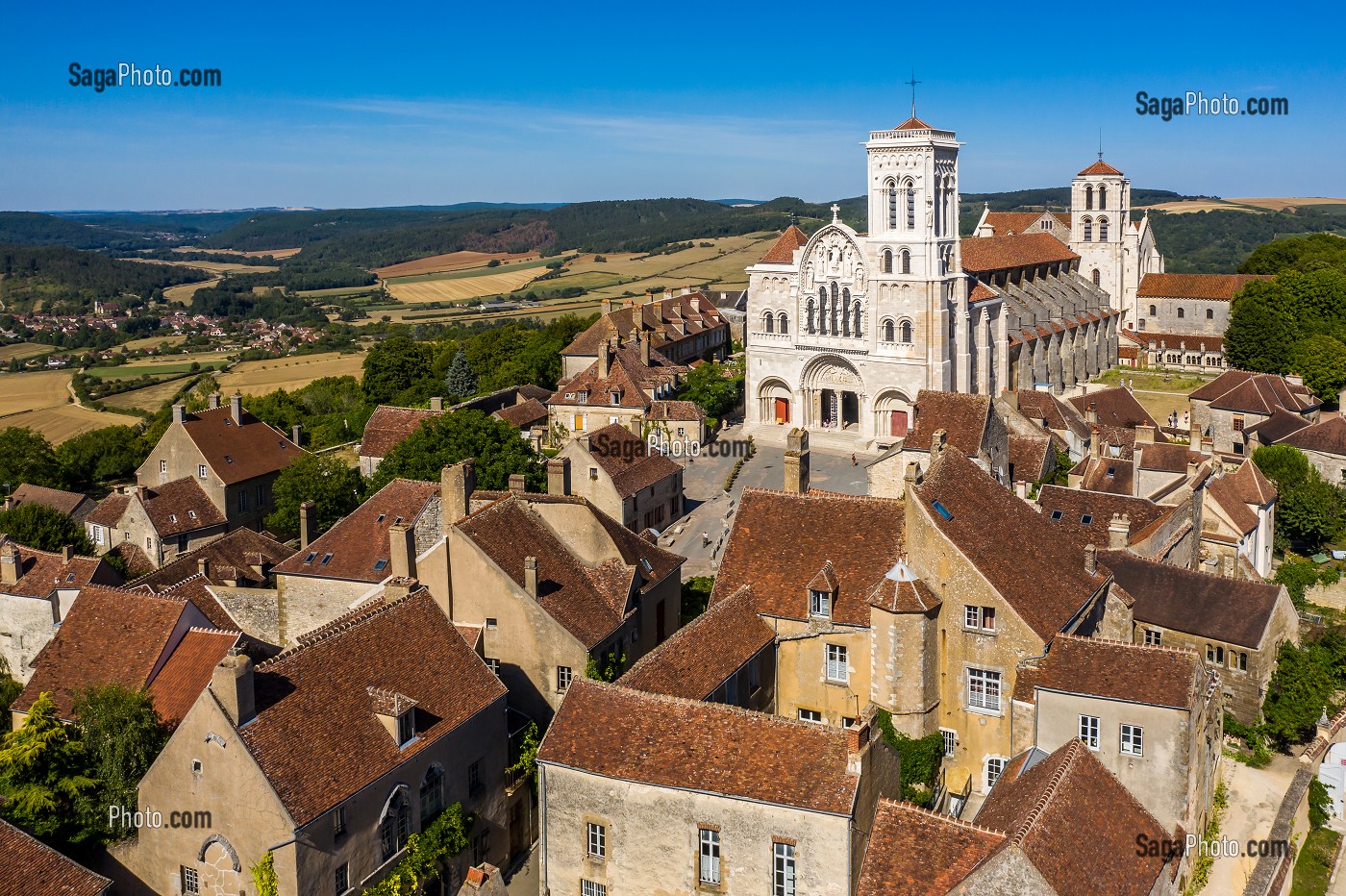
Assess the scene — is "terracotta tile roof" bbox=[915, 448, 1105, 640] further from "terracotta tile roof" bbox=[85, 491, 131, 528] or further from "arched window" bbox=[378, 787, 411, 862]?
"terracotta tile roof" bbox=[85, 491, 131, 528]

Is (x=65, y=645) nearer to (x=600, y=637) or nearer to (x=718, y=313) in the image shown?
(x=600, y=637)

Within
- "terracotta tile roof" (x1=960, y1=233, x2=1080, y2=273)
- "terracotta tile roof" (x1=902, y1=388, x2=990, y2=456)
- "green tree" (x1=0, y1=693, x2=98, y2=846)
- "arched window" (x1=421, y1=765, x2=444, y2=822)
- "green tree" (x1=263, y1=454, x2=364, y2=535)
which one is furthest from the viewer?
"terracotta tile roof" (x1=960, y1=233, x2=1080, y2=273)

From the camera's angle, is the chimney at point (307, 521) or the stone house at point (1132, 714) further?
the chimney at point (307, 521)

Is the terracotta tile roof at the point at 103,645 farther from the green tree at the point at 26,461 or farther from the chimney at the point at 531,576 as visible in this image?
the green tree at the point at 26,461

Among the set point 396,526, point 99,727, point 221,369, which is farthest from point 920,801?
point 221,369

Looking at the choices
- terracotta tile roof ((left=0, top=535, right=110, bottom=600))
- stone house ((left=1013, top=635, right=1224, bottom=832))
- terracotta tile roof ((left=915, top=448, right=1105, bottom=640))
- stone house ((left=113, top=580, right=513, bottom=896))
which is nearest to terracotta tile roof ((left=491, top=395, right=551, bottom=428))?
terracotta tile roof ((left=0, top=535, right=110, bottom=600))

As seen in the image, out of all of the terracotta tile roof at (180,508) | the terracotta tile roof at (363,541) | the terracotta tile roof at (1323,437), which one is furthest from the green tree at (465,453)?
the terracotta tile roof at (1323,437)

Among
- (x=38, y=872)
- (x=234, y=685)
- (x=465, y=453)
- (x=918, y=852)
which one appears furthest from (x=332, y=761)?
(x=465, y=453)

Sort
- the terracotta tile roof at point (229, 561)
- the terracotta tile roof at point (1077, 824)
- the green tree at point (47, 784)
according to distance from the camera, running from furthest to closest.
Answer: the terracotta tile roof at point (229, 561) < the green tree at point (47, 784) < the terracotta tile roof at point (1077, 824)
